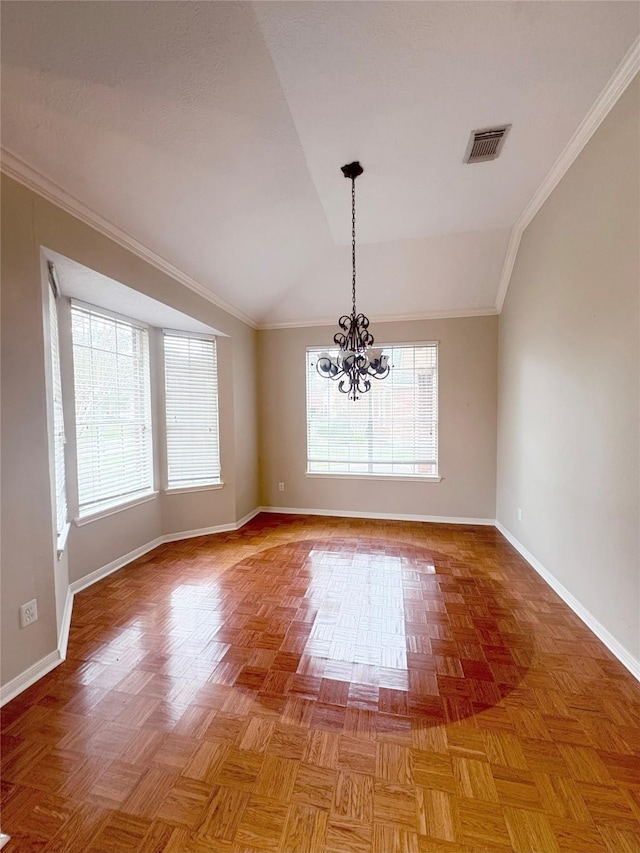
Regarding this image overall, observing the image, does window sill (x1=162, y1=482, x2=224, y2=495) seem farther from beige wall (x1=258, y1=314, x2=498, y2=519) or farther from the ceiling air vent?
the ceiling air vent

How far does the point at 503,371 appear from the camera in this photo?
4.00 metres

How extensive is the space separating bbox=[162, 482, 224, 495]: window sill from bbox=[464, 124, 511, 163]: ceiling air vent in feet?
12.8

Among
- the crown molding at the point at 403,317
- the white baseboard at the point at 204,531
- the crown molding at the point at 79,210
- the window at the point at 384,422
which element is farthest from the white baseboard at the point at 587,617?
the crown molding at the point at 79,210

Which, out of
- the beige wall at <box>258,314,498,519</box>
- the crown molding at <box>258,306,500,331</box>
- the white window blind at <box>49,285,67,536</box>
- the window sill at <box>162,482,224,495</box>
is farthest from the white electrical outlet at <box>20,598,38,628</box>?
the crown molding at <box>258,306,500,331</box>

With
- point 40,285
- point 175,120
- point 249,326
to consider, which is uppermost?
point 175,120

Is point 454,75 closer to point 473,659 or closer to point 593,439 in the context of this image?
point 593,439

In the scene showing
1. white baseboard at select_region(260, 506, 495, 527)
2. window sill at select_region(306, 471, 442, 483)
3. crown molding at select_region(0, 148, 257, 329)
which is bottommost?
white baseboard at select_region(260, 506, 495, 527)

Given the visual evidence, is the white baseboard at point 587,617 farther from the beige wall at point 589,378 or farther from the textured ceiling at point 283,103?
the textured ceiling at point 283,103

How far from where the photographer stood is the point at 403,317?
439 centimetres

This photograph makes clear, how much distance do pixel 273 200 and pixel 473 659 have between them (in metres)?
3.54

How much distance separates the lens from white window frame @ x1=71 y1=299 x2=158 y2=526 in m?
2.85

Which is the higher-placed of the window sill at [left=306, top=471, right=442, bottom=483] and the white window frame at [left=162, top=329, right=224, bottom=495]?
the white window frame at [left=162, top=329, right=224, bottom=495]

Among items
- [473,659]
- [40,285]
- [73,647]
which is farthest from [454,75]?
[73,647]

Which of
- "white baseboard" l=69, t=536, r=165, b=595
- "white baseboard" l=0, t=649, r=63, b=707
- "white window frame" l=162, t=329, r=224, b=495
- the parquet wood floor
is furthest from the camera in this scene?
"white window frame" l=162, t=329, r=224, b=495
